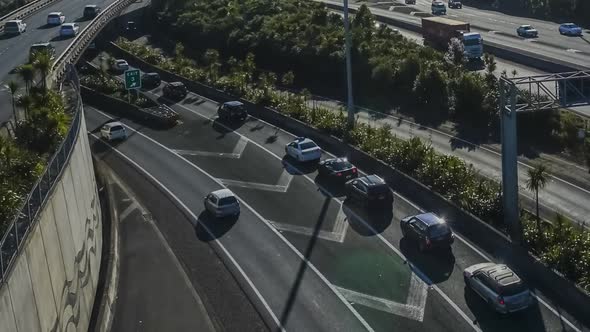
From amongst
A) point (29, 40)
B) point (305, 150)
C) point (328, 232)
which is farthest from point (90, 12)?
point (328, 232)

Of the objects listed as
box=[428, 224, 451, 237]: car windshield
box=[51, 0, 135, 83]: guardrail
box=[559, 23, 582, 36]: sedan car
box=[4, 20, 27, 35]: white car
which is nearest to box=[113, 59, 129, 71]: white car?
box=[51, 0, 135, 83]: guardrail

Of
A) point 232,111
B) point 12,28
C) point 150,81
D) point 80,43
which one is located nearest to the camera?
point 232,111

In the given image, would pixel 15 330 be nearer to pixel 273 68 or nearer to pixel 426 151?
pixel 426 151

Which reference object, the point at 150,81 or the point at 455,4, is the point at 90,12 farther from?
the point at 455,4

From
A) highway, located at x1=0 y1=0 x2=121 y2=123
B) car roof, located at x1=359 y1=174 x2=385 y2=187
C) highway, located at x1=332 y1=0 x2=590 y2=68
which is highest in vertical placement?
highway, located at x1=0 y1=0 x2=121 y2=123

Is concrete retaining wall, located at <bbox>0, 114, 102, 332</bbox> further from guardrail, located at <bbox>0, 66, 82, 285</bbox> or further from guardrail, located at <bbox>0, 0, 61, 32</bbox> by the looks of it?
guardrail, located at <bbox>0, 0, 61, 32</bbox>

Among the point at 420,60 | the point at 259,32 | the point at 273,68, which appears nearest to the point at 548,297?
the point at 420,60
